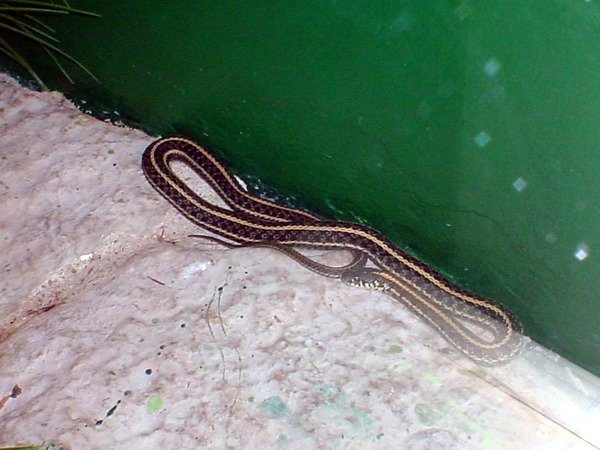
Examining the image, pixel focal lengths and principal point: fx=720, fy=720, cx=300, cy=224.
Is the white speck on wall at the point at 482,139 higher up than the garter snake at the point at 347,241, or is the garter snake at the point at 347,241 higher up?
the white speck on wall at the point at 482,139

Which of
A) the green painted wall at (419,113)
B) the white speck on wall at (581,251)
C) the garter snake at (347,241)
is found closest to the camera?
the green painted wall at (419,113)

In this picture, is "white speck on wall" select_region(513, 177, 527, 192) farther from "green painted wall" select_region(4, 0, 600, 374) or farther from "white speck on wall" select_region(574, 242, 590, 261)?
"white speck on wall" select_region(574, 242, 590, 261)

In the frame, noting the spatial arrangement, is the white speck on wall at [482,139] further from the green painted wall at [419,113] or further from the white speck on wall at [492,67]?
the white speck on wall at [492,67]

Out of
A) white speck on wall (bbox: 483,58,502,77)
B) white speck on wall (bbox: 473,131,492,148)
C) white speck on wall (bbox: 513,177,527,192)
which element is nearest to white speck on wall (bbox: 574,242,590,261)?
white speck on wall (bbox: 513,177,527,192)

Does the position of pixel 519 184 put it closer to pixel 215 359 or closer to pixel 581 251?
pixel 581 251

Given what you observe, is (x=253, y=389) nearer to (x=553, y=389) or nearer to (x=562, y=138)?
(x=553, y=389)

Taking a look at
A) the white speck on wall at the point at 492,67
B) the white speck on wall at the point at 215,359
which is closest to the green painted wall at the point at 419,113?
the white speck on wall at the point at 492,67
